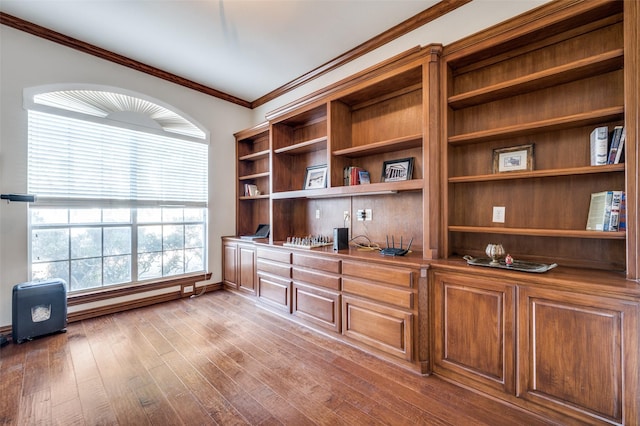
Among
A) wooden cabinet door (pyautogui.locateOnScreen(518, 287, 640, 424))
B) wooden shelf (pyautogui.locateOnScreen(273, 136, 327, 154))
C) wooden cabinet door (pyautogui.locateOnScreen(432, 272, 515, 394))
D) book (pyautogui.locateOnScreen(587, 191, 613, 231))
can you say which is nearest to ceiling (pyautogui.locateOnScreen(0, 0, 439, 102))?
wooden shelf (pyautogui.locateOnScreen(273, 136, 327, 154))

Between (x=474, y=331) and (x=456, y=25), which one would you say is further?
(x=456, y=25)

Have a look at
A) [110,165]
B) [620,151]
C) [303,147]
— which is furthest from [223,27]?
[620,151]

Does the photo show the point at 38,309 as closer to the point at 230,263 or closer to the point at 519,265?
the point at 230,263

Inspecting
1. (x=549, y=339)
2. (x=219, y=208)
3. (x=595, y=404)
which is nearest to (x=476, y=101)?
(x=549, y=339)

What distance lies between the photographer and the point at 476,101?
7.44 ft

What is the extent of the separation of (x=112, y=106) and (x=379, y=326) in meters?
4.05

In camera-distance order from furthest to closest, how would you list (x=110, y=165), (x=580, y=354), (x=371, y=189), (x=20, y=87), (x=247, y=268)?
(x=247, y=268), (x=110, y=165), (x=20, y=87), (x=371, y=189), (x=580, y=354)

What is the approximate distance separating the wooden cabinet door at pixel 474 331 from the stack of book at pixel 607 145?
3.26 ft

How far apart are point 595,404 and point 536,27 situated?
7.79 ft

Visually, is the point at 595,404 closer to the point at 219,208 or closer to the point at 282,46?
the point at 282,46

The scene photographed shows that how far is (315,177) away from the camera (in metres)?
3.63

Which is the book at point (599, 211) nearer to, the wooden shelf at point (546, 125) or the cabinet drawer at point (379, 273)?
the wooden shelf at point (546, 125)

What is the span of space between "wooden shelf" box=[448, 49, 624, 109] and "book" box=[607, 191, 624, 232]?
0.82 meters

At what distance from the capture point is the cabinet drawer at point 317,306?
2.73 meters
